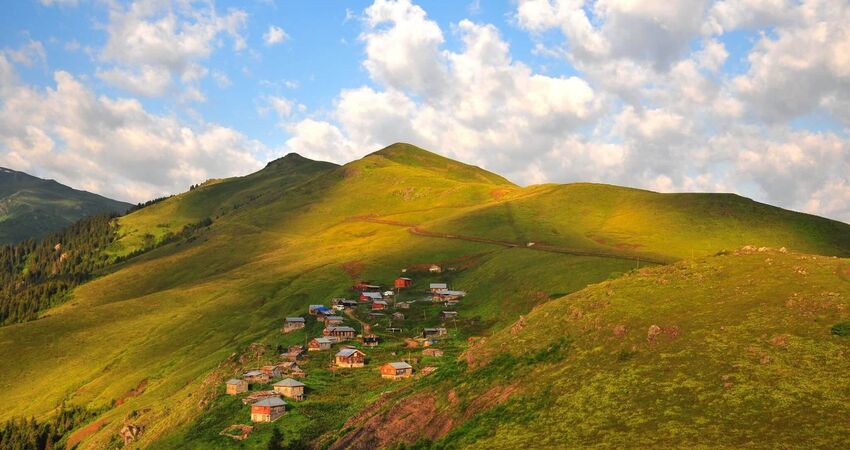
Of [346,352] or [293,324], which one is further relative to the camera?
[293,324]

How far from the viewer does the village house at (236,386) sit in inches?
3625

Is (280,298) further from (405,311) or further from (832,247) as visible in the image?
(832,247)

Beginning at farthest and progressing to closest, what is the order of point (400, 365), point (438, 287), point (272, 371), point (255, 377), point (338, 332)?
point (438, 287), point (338, 332), point (272, 371), point (255, 377), point (400, 365)

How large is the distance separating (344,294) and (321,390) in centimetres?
7224

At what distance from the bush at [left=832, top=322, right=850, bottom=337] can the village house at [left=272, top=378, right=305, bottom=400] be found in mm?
66904

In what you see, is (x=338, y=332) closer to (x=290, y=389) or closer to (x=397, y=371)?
(x=397, y=371)

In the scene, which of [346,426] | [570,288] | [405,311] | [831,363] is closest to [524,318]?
[346,426]

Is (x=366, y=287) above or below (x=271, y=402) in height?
above

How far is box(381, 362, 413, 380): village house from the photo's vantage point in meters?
93.2

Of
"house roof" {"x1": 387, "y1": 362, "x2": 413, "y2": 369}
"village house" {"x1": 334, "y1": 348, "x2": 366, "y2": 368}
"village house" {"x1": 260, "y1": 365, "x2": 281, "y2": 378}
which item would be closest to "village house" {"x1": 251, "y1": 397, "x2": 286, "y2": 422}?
"village house" {"x1": 260, "y1": 365, "x2": 281, "y2": 378}

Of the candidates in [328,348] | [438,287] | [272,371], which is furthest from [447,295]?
[272,371]

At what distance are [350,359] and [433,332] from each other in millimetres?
24904

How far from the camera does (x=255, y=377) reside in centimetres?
9625

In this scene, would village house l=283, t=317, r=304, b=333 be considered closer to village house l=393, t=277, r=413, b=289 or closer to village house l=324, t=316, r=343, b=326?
village house l=324, t=316, r=343, b=326
